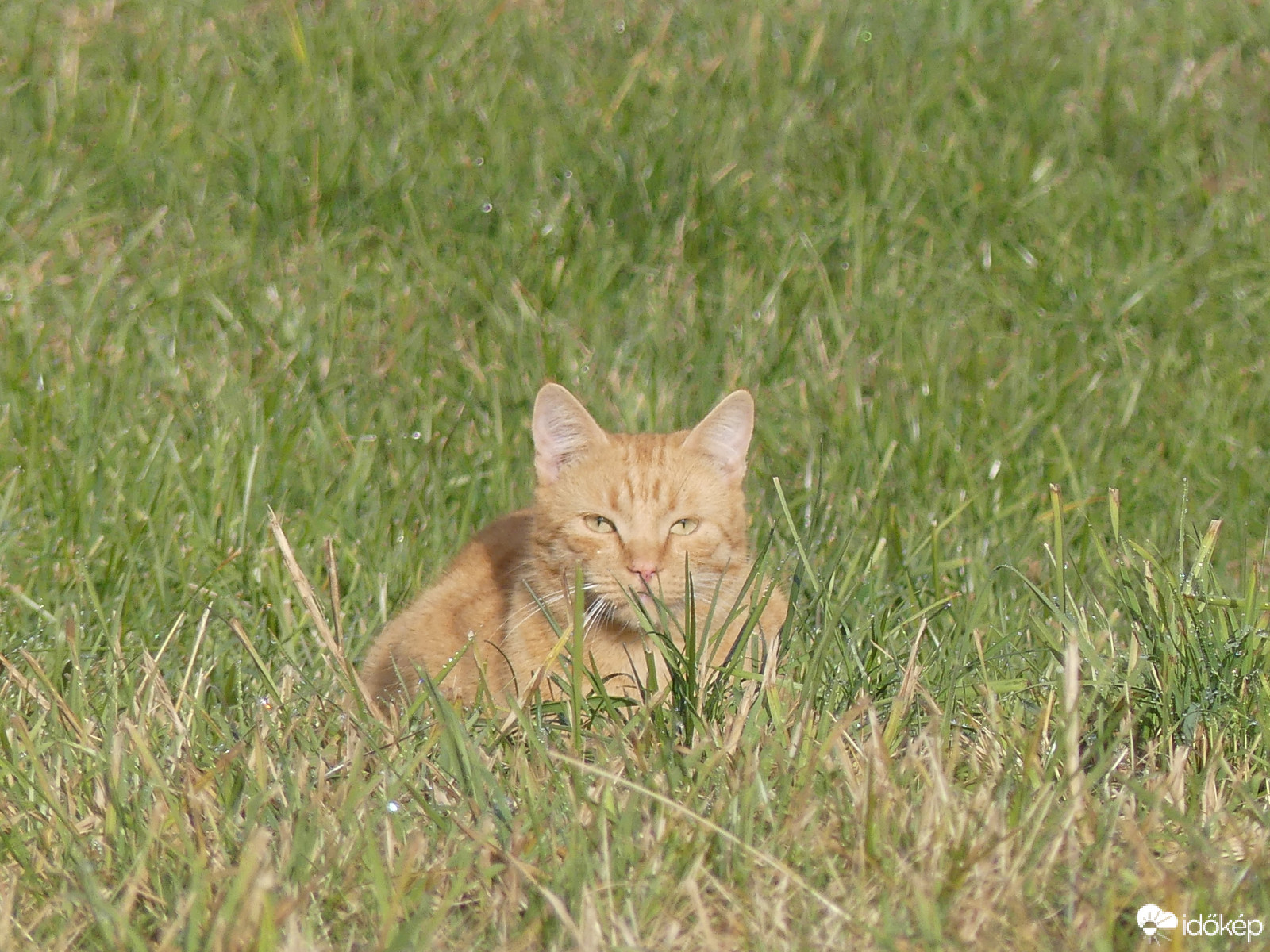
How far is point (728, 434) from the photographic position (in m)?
3.85

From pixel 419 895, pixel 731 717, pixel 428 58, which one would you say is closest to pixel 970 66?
pixel 428 58

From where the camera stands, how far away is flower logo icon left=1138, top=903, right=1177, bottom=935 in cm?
229

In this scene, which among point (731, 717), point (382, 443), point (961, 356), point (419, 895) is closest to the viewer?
point (419, 895)

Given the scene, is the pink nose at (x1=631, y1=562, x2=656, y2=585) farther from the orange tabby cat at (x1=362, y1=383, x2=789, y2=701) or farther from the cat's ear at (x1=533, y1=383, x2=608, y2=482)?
the cat's ear at (x1=533, y1=383, x2=608, y2=482)

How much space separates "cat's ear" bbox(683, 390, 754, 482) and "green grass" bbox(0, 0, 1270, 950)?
1.03ft

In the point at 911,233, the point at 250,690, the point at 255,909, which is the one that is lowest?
the point at 250,690

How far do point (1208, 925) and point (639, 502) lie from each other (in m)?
1.77

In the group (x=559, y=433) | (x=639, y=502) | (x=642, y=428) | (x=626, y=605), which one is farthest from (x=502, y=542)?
(x=642, y=428)

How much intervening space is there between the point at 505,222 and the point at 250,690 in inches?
103

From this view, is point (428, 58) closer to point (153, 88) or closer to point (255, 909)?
point (153, 88)

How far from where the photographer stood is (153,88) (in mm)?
6195

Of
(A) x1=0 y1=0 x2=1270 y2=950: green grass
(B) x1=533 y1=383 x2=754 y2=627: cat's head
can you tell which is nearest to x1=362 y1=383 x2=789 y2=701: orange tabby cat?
(B) x1=533 y1=383 x2=754 y2=627: cat's head

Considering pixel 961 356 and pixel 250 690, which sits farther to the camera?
pixel 961 356

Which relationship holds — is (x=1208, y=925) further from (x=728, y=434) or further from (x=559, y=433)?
(x=559, y=433)
